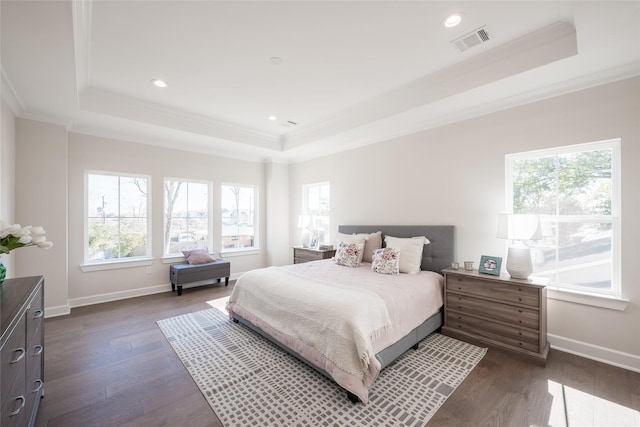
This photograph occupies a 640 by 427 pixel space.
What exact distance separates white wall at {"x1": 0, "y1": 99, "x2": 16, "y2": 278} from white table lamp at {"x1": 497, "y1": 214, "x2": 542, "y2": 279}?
17.4ft

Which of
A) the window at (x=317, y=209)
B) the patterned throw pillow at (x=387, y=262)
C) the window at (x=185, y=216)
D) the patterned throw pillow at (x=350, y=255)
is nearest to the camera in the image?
the patterned throw pillow at (x=387, y=262)

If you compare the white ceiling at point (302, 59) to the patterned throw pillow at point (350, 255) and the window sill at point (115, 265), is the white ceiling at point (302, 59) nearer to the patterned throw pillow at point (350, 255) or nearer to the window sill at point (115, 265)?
the patterned throw pillow at point (350, 255)

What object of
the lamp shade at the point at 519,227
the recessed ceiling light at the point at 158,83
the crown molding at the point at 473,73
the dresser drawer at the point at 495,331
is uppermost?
the recessed ceiling light at the point at 158,83

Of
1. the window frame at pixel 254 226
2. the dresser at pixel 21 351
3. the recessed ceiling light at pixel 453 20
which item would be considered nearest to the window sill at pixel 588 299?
the recessed ceiling light at pixel 453 20

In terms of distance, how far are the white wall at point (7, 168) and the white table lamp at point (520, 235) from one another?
209 inches

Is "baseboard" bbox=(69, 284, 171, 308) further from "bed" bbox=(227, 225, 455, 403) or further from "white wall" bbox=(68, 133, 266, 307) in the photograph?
"bed" bbox=(227, 225, 455, 403)

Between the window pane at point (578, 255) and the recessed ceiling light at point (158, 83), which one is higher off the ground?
the recessed ceiling light at point (158, 83)

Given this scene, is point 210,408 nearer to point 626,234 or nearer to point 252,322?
point 252,322

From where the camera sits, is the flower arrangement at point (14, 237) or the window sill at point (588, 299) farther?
the window sill at point (588, 299)

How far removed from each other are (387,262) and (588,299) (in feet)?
6.21

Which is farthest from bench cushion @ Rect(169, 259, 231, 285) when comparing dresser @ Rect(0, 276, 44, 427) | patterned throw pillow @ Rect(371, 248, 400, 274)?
patterned throw pillow @ Rect(371, 248, 400, 274)

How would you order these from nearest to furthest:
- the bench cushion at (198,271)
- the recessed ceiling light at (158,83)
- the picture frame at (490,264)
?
1. the picture frame at (490,264)
2. the recessed ceiling light at (158,83)
3. the bench cushion at (198,271)

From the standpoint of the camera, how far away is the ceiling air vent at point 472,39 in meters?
2.29

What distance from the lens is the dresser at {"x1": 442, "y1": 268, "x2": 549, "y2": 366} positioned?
249 centimetres
